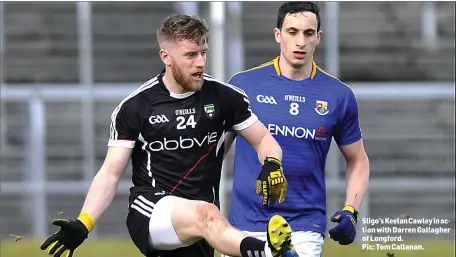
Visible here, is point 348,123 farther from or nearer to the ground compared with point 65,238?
farther from the ground

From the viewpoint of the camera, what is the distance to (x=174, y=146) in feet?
16.5

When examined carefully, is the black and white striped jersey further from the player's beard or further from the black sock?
the black sock

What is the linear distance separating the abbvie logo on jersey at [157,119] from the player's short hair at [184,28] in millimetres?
408

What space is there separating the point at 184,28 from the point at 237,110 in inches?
21.5

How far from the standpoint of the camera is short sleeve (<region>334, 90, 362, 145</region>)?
5.71 metres

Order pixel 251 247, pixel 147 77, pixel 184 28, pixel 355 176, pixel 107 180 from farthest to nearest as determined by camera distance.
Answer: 1. pixel 147 77
2. pixel 355 176
3. pixel 107 180
4. pixel 184 28
5. pixel 251 247

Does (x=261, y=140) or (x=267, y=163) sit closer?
(x=267, y=163)

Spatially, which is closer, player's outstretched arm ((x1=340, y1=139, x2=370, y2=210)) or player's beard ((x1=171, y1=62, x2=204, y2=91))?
player's beard ((x1=171, y1=62, x2=204, y2=91))

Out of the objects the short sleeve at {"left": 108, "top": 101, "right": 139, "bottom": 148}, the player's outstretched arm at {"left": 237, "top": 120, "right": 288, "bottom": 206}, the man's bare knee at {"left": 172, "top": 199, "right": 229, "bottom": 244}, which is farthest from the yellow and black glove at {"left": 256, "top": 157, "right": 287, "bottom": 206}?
the short sleeve at {"left": 108, "top": 101, "right": 139, "bottom": 148}

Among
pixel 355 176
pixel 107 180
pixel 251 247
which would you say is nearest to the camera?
pixel 251 247

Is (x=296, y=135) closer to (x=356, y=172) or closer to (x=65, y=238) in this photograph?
(x=356, y=172)

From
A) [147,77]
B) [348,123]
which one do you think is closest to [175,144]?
[348,123]

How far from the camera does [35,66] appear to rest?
1095 centimetres

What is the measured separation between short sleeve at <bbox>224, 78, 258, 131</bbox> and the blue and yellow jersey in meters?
0.37
